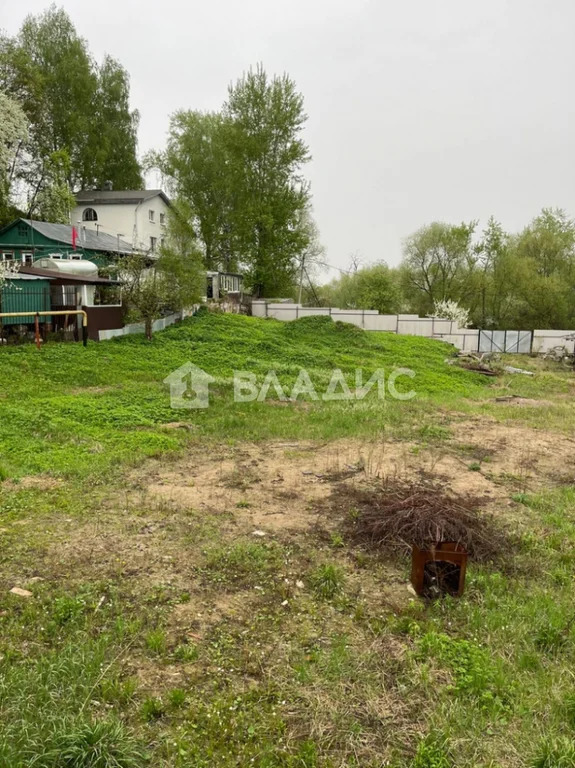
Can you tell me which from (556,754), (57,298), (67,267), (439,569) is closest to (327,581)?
(439,569)

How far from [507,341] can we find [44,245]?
23.8 meters

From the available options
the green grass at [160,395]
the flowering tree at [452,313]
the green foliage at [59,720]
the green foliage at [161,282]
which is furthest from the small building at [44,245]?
the flowering tree at [452,313]

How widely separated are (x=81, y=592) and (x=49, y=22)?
37.5 meters

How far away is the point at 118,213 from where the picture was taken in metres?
29.4

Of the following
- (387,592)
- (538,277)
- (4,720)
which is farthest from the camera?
(538,277)

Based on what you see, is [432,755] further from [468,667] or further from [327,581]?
[327,581]

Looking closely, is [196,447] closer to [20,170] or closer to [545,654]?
[545,654]

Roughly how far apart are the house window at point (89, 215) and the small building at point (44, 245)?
9.04 metres

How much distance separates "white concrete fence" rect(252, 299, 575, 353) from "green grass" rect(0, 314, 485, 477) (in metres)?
7.69

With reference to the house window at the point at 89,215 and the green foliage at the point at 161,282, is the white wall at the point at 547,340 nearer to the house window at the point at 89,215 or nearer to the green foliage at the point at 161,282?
the green foliage at the point at 161,282

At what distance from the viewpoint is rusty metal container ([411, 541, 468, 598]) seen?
4.09m

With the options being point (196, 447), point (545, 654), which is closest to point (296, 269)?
point (196, 447)

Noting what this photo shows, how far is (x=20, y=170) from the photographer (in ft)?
94.6

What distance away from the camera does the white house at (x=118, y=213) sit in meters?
29.2
